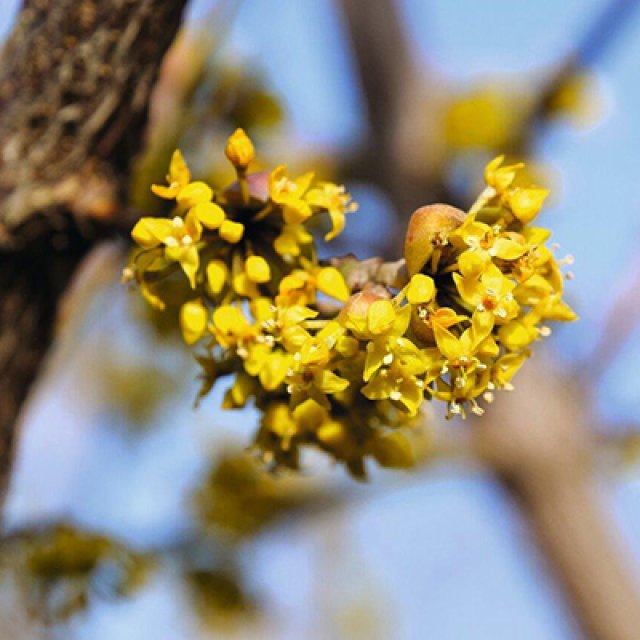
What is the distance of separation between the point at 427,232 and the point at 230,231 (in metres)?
0.19

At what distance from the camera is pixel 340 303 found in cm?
83

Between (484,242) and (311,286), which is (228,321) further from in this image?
(484,242)

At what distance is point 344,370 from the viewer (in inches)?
29.8

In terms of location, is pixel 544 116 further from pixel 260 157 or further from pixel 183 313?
pixel 183 313

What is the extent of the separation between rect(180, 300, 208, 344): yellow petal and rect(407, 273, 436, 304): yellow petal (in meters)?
0.22

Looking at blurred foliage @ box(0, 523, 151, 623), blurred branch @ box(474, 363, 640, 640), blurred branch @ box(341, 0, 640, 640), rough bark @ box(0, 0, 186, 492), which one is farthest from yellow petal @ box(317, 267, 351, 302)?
blurred branch @ box(474, 363, 640, 640)

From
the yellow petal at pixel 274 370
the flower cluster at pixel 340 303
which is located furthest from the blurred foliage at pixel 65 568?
the yellow petal at pixel 274 370

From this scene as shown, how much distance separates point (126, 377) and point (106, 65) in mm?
2832

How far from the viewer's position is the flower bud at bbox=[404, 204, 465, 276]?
0.72 m

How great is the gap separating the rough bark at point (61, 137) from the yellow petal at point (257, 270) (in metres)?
0.35

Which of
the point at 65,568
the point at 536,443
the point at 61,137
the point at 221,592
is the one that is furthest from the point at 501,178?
the point at 536,443

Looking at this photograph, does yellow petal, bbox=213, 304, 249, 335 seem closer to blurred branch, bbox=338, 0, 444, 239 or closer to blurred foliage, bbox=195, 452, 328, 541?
blurred foliage, bbox=195, 452, 328, 541

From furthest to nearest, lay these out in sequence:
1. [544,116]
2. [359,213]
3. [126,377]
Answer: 1. [126,377]
2. [359,213]
3. [544,116]

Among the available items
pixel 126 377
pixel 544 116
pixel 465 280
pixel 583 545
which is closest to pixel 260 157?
pixel 544 116
